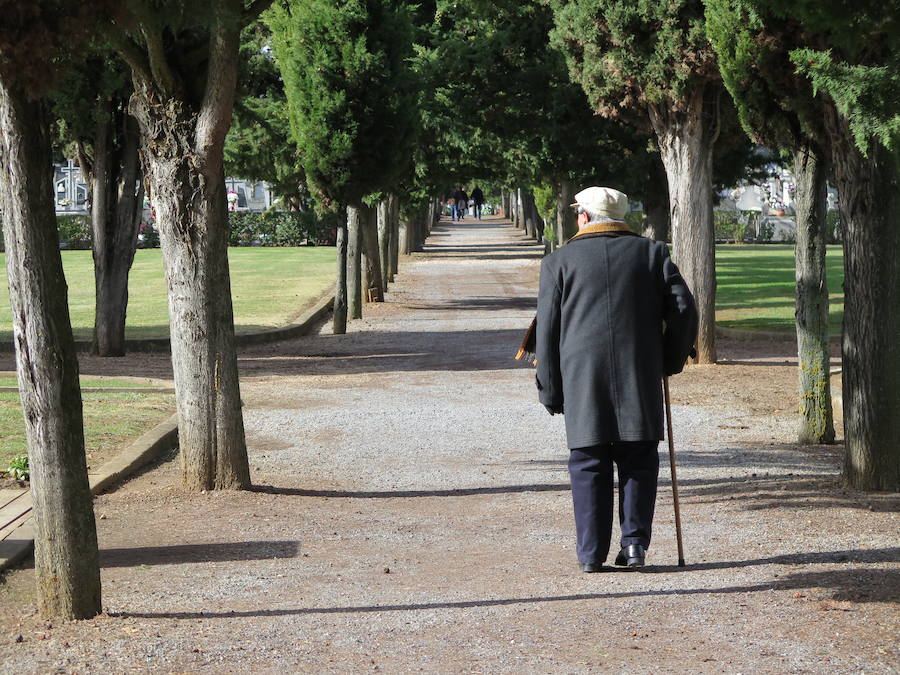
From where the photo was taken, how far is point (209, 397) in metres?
8.29

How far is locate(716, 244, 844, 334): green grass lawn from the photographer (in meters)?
21.1

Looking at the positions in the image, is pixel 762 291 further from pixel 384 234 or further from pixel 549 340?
pixel 549 340

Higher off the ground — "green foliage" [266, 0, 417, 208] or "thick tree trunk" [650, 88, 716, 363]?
"green foliage" [266, 0, 417, 208]

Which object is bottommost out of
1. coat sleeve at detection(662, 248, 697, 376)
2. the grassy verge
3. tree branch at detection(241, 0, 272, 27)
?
the grassy verge

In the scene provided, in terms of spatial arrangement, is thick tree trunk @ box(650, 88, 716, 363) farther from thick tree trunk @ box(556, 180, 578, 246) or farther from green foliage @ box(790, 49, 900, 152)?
thick tree trunk @ box(556, 180, 578, 246)

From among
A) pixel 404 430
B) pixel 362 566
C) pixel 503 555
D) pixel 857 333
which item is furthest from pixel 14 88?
pixel 404 430

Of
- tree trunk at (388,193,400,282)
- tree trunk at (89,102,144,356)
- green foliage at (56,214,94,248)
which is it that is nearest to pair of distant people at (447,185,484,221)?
green foliage at (56,214,94,248)

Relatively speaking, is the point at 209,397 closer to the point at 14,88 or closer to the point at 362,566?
the point at 362,566

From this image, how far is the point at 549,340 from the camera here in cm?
620

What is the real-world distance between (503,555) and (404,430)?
15.0ft

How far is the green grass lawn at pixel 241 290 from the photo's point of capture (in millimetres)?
21141

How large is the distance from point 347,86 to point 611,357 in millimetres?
14822

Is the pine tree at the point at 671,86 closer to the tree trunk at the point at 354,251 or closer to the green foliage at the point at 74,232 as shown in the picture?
the tree trunk at the point at 354,251

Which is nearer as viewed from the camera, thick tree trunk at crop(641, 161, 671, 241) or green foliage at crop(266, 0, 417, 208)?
green foliage at crop(266, 0, 417, 208)
